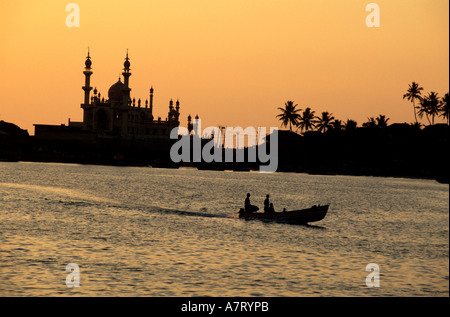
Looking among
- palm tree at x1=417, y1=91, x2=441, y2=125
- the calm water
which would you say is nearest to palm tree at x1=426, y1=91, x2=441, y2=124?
palm tree at x1=417, y1=91, x2=441, y2=125

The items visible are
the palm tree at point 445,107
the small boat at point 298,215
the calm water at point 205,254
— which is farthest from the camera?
the palm tree at point 445,107

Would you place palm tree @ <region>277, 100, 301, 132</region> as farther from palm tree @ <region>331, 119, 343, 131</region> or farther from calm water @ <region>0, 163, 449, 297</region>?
calm water @ <region>0, 163, 449, 297</region>

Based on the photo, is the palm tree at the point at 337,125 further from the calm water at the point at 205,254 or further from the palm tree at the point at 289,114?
the calm water at the point at 205,254

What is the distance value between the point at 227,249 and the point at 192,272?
26.1 feet

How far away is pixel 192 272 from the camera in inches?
1233

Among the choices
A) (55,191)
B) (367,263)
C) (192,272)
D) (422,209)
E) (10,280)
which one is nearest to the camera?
(10,280)

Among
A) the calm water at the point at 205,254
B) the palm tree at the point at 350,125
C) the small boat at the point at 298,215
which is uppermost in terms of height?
the palm tree at the point at 350,125

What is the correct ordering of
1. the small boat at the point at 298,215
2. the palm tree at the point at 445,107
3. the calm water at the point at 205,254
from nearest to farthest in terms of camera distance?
the calm water at the point at 205,254
the small boat at the point at 298,215
the palm tree at the point at 445,107

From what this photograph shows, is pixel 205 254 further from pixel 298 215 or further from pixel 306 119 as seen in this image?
pixel 306 119

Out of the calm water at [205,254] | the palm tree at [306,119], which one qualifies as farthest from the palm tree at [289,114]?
the calm water at [205,254]

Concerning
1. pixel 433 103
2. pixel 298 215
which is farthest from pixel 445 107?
pixel 298 215

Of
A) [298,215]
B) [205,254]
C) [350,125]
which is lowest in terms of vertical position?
[205,254]
